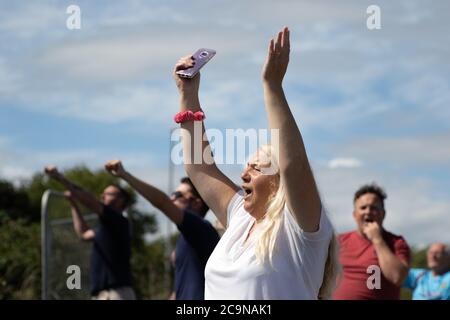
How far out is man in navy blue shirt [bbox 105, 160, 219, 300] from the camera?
247 inches

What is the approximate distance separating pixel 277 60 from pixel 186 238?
3.12 metres

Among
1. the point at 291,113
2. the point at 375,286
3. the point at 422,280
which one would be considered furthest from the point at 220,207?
the point at 422,280

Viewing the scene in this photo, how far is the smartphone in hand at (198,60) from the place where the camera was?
3.93 metres

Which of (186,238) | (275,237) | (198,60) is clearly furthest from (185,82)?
(186,238)

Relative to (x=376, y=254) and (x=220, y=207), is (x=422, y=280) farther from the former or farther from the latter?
(x=220, y=207)

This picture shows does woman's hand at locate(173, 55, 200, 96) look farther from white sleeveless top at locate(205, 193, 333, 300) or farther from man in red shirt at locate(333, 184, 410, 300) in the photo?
man in red shirt at locate(333, 184, 410, 300)

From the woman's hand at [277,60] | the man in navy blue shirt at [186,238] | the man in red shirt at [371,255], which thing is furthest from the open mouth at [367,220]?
the woman's hand at [277,60]

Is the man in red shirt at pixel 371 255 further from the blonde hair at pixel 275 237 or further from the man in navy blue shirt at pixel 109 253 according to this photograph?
the blonde hair at pixel 275 237

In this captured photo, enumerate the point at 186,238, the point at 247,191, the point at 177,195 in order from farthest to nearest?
the point at 177,195 → the point at 186,238 → the point at 247,191

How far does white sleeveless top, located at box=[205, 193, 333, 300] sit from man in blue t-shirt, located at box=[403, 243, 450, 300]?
16.8 ft

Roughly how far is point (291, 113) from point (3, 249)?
11.3 m

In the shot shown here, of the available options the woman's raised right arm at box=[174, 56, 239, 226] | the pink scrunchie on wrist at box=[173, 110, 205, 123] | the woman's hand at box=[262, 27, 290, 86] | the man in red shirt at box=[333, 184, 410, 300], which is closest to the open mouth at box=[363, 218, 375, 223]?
the man in red shirt at box=[333, 184, 410, 300]

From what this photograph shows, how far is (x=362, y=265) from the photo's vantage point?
7082 millimetres

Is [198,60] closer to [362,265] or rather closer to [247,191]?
[247,191]
